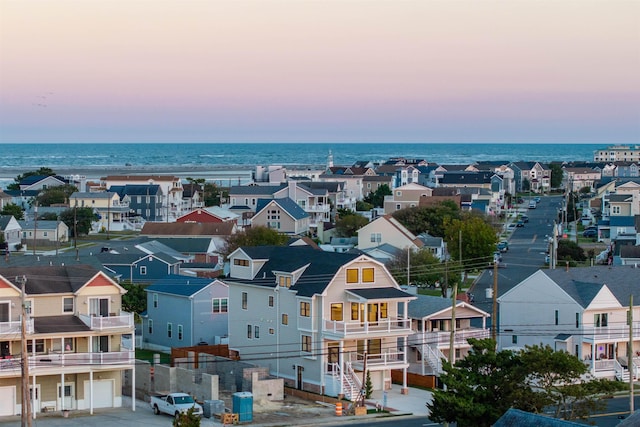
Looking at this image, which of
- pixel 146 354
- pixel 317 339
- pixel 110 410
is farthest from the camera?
pixel 146 354

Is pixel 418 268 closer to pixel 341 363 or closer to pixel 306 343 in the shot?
pixel 306 343

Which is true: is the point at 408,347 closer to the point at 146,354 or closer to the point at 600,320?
the point at 600,320

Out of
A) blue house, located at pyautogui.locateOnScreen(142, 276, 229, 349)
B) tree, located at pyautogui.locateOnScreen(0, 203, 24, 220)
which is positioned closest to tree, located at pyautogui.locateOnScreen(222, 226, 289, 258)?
blue house, located at pyautogui.locateOnScreen(142, 276, 229, 349)

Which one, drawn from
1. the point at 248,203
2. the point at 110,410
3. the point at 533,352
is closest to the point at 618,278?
the point at 533,352

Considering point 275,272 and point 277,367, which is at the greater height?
point 275,272

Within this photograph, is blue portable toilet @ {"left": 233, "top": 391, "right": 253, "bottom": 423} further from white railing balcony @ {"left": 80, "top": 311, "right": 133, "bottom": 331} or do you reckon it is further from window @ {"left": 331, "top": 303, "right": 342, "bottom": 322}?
window @ {"left": 331, "top": 303, "right": 342, "bottom": 322}

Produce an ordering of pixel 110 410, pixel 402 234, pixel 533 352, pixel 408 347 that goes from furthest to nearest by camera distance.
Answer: pixel 402 234, pixel 408 347, pixel 110 410, pixel 533 352

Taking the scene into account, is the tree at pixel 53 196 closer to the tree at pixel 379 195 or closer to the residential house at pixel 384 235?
the tree at pixel 379 195

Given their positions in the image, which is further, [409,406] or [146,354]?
[146,354]
